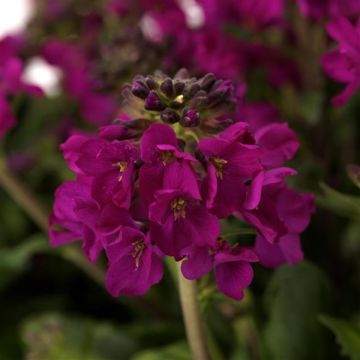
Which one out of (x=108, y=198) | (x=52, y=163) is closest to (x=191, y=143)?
(x=108, y=198)

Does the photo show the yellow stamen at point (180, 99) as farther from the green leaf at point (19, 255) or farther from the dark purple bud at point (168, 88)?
the green leaf at point (19, 255)

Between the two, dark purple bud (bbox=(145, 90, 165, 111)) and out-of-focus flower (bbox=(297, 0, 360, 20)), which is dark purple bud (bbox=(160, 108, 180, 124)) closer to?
dark purple bud (bbox=(145, 90, 165, 111))

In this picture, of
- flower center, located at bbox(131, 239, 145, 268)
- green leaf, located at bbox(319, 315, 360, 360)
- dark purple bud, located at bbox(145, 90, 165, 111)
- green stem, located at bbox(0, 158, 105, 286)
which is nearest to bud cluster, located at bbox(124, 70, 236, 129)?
dark purple bud, located at bbox(145, 90, 165, 111)

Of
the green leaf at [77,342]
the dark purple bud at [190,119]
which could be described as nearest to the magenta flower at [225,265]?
the dark purple bud at [190,119]

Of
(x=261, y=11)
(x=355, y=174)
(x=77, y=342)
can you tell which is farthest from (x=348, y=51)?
(x=77, y=342)

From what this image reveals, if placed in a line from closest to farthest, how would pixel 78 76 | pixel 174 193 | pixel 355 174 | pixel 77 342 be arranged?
pixel 174 193, pixel 355 174, pixel 77 342, pixel 78 76

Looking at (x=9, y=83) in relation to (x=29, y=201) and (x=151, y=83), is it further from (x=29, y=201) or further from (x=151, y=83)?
(x=151, y=83)
